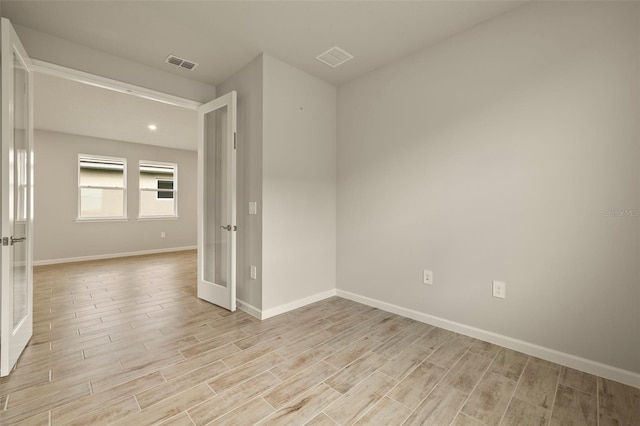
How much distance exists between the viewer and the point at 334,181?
3.76m

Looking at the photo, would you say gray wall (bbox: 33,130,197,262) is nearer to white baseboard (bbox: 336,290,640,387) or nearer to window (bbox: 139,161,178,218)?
window (bbox: 139,161,178,218)

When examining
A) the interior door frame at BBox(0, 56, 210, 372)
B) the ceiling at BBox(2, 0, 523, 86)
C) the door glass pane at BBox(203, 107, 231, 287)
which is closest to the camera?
the ceiling at BBox(2, 0, 523, 86)

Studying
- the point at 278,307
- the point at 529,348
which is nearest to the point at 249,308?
the point at 278,307

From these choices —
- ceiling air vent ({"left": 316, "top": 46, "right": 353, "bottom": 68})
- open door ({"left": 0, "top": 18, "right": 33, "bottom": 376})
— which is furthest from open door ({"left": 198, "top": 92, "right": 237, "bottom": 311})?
open door ({"left": 0, "top": 18, "right": 33, "bottom": 376})

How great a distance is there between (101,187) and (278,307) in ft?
19.2

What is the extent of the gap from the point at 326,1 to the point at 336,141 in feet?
5.55

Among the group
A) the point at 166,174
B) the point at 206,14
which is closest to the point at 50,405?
the point at 206,14

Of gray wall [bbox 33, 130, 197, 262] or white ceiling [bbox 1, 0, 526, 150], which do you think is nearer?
white ceiling [bbox 1, 0, 526, 150]

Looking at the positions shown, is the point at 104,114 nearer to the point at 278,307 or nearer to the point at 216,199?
the point at 216,199

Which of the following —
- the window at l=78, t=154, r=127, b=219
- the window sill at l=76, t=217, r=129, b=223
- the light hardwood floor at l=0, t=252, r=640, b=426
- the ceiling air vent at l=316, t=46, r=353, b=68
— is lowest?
the light hardwood floor at l=0, t=252, r=640, b=426

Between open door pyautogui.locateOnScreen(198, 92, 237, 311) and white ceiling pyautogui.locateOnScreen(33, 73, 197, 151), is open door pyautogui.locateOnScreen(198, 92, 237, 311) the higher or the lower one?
the lower one

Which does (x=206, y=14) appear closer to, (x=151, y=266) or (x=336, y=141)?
(x=336, y=141)

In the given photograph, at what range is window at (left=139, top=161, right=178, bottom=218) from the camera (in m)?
7.15

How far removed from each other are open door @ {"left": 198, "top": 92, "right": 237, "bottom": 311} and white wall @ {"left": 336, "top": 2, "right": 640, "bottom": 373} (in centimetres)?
164
